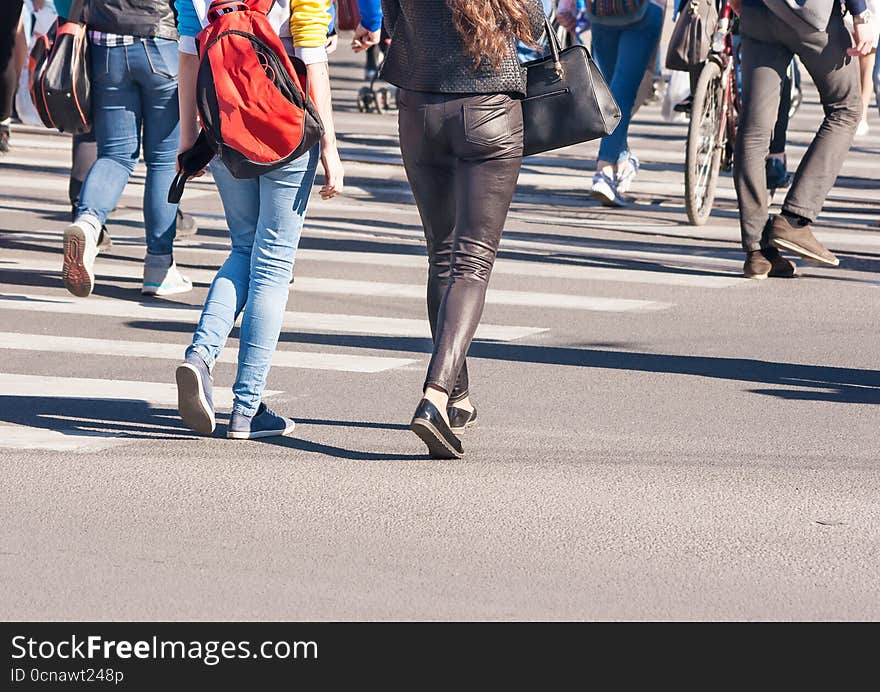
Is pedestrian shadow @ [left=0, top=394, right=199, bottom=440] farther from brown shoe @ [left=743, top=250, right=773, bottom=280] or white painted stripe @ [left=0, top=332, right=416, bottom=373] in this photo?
brown shoe @ [left=743, top=250, right=773, bottom=280]

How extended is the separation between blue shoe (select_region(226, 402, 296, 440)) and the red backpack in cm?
85

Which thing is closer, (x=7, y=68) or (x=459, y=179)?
(x=459, y=179)

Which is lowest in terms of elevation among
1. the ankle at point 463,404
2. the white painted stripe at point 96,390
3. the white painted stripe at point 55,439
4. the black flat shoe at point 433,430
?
the white painted stripe at point 96,390

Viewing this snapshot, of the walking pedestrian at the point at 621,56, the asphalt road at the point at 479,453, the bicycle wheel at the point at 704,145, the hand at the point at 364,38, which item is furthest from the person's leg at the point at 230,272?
the walking pedestrian at the point at 621,56

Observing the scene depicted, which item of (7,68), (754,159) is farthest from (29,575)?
(7,68)

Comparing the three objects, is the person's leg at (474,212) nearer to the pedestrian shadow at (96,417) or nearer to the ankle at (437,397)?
the ankle at (437,397)

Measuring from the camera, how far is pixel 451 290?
5.98m

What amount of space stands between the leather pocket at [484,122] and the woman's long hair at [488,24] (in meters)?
0.14

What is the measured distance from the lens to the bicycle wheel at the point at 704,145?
1095cm

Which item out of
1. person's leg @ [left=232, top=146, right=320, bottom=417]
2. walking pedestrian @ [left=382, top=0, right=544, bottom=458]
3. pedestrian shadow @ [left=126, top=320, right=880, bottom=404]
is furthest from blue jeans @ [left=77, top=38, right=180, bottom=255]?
walking pedestrian @ [left=382, top=0, right=544, bottom=458]

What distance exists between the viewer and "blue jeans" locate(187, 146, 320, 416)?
6.04 m

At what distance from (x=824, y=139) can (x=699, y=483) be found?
441cm

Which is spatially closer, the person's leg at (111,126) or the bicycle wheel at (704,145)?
the person's leg at (111,126)
